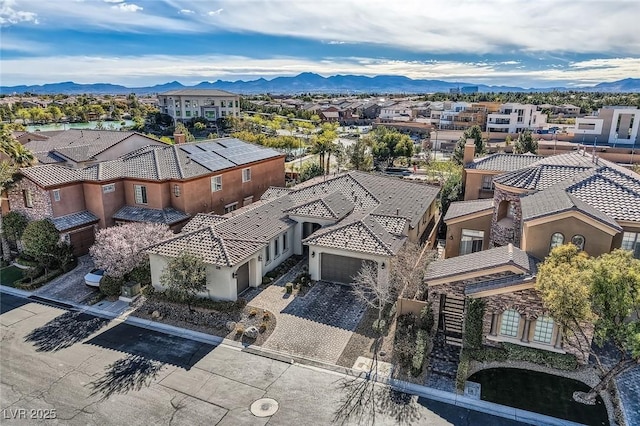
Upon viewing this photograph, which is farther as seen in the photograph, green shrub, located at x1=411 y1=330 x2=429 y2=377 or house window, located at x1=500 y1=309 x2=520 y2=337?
house window, located at x1=500 y1=309 x2=520 y2=337

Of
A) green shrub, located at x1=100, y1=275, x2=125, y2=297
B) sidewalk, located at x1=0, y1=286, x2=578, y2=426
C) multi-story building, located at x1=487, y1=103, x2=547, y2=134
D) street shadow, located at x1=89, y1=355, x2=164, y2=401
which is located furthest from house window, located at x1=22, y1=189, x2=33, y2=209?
multi-story building, located at x1=487, y1=103, x2=547, y2=134

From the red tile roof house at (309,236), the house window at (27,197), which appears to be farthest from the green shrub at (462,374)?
the house window at (27,197)

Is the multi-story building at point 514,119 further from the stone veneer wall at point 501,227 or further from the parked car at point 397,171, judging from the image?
the stone veneer wall at point 501,227

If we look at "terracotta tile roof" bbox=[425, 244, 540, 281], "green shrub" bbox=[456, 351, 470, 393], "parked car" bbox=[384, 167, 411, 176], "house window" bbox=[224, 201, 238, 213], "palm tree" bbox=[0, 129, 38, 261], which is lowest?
"parked car" bbox=[384, 167, 411, 176]

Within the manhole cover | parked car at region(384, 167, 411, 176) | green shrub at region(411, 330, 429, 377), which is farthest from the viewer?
parked car at region(384, 167, 411, 176)

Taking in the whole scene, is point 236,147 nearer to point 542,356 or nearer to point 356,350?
point 356,350

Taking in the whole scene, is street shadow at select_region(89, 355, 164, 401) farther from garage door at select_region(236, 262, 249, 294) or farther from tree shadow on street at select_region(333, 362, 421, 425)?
tree shadow on street at select_region(333, 362, 421, 425)
